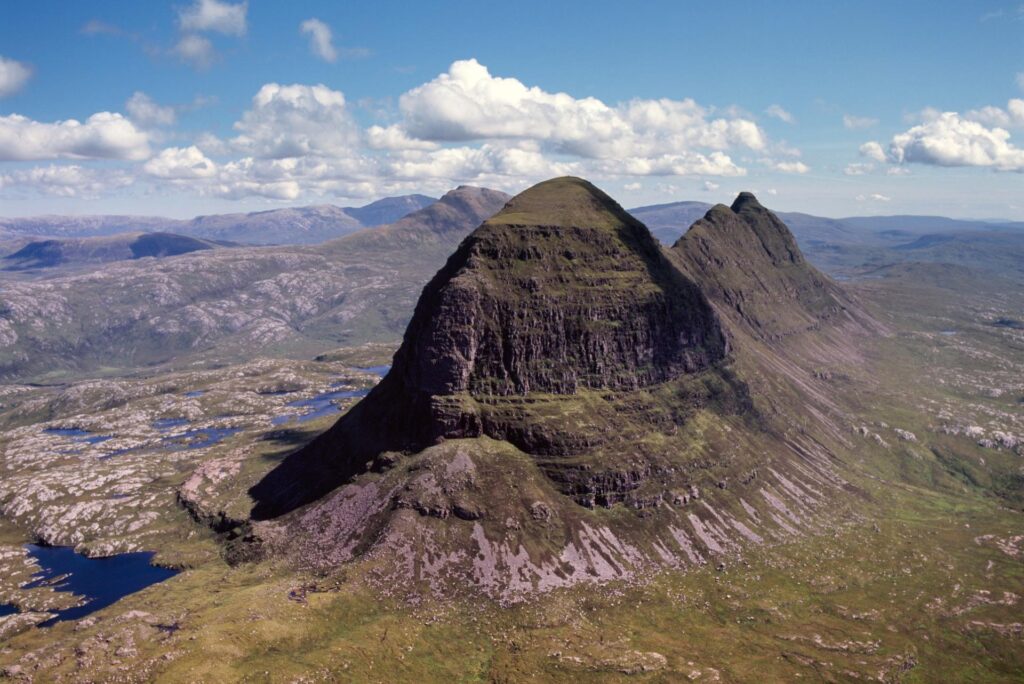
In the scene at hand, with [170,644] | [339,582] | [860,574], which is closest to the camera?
[170,644]

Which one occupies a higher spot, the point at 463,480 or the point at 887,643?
the point at 463,480

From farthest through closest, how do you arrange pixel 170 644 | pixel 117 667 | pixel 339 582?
pixel 339 582 → pixel 170 644 → pixel 117 667

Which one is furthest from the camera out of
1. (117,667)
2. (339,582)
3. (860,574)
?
(860,574)

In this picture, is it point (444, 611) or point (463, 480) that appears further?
point (463, 480)

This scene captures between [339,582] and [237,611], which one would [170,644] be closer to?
[237,611]

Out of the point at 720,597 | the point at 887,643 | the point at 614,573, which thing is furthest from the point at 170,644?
the point at 887,643

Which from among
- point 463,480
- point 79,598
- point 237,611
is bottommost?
point 79,598

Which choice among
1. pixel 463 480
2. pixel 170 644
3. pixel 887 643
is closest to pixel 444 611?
pixel 463 480

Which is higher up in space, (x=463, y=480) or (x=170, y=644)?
(x=463, y=480)

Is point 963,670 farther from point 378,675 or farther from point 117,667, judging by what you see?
point 117,667
